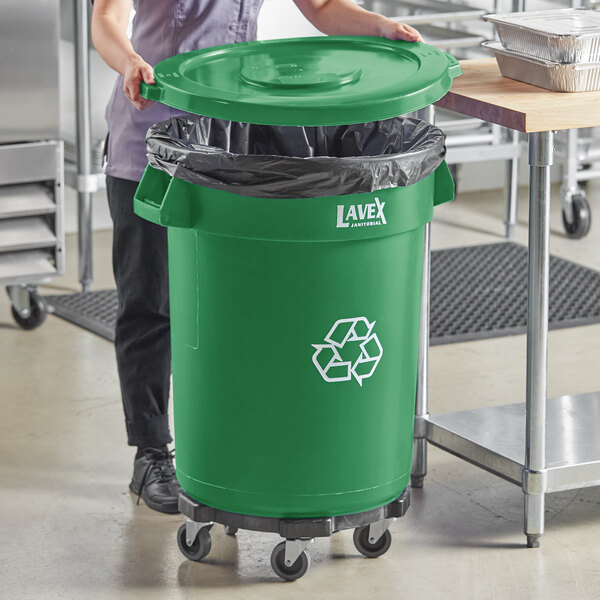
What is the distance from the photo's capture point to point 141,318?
2.86m

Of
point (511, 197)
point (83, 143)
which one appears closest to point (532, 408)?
point (83, 143)

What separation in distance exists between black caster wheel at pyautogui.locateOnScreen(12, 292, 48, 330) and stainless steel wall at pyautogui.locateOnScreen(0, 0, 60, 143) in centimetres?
51

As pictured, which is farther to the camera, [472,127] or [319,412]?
[472,127]

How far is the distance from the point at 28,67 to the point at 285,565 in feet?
6.08

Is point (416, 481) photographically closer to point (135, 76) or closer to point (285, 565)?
point (285, 565)

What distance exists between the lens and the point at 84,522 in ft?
9.23

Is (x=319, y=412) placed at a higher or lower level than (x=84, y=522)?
higher

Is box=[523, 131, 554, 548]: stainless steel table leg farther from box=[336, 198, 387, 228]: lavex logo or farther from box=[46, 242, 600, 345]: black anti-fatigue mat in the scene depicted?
box=[46, 242, 600, 345]: black anti-fatigue mat

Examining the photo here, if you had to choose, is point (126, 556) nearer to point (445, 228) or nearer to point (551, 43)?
point (551, 43)

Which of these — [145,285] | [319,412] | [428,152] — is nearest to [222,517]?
[319,412]

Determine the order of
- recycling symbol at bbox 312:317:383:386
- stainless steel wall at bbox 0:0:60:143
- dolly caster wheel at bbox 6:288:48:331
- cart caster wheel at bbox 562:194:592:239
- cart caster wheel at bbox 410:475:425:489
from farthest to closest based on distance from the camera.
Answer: cart caster wheel at bbox 562:194:592:239
dolly caster wheel at bbox 6:288:48:331
stainless steel wall at bbox 0:0:60:143
cart caster wheel at bbox 410:475:425:489
recycling symbol at bbox 312:317:383:386

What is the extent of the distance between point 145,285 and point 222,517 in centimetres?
58

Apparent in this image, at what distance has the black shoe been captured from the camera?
2852 millimetres

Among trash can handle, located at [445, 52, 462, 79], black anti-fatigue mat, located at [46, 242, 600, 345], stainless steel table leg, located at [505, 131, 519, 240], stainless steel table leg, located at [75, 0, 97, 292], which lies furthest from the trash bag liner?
stainless steel table leg, located at [505, 131, 519, 240]
